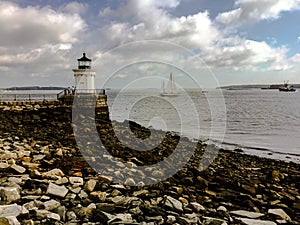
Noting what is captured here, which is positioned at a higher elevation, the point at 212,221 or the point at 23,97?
the point at 23,97

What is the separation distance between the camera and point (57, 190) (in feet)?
17.5

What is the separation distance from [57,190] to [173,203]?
2.06 m

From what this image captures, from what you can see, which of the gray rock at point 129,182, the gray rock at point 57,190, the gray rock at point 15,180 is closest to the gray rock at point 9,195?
the gray rock at point 57,190

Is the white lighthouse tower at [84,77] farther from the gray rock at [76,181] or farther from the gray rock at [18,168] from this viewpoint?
the gray rock at [76,181]

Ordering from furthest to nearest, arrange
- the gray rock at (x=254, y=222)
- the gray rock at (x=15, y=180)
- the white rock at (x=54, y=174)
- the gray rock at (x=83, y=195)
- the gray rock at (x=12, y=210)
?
1. the white rock at (x=54, y=174)
2. the gray rock at (x=15, y=180)
3. the gray rock at (x=83, y=195)
4. the gray rock at (x=254, y=222)
5. the gray rock at (x=12, y=210)

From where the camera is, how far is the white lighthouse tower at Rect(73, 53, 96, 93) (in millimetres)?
28484

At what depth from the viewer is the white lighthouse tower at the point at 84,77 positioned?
28.5 meters

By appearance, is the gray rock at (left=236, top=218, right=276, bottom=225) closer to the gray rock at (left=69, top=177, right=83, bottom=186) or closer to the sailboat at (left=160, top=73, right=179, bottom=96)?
the gray rock at (left=69, top=177, right=83, bottom=186)

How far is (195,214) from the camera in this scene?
5152mm

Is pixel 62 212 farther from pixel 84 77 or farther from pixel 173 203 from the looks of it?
pixel 84 77

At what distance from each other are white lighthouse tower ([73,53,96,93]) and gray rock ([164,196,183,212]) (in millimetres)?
23756

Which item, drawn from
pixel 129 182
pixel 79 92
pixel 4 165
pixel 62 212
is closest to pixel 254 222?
pixel 129 182

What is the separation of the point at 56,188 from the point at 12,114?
17.5 meters

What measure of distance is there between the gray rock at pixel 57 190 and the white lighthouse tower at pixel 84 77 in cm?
2336
